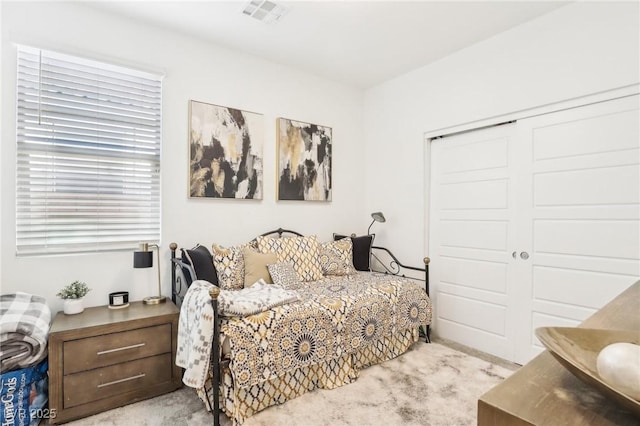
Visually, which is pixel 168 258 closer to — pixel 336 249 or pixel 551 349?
pixel 336 249

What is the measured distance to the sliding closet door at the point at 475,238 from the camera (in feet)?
9.43

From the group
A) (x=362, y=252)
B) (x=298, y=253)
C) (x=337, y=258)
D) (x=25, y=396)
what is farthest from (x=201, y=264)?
(x=362, y=252)

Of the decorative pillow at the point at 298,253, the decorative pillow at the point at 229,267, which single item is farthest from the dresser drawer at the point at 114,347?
the decorative pillow at the point at 298,253

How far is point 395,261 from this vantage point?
356 cm

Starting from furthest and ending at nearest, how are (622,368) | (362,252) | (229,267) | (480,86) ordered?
(362,252)
(480,86)
(229,267)
(622,368)

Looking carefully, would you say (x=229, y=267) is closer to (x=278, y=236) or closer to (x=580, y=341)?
(x=278, y=236)

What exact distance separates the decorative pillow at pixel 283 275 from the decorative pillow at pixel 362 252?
928 mm

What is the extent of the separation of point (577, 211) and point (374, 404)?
2028mm

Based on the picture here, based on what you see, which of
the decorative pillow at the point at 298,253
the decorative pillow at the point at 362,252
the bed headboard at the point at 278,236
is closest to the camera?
the bed headboard at the point at 278,236

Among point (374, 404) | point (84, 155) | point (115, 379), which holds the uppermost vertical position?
point (84, 155)

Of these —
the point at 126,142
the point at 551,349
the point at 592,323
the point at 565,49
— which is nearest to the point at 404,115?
the point at 565,49

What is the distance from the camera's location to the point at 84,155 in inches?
97.4

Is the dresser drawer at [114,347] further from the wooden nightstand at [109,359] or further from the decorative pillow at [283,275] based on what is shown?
the decorative pillow at [283,275]

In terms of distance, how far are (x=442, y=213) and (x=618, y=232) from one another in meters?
1.38
